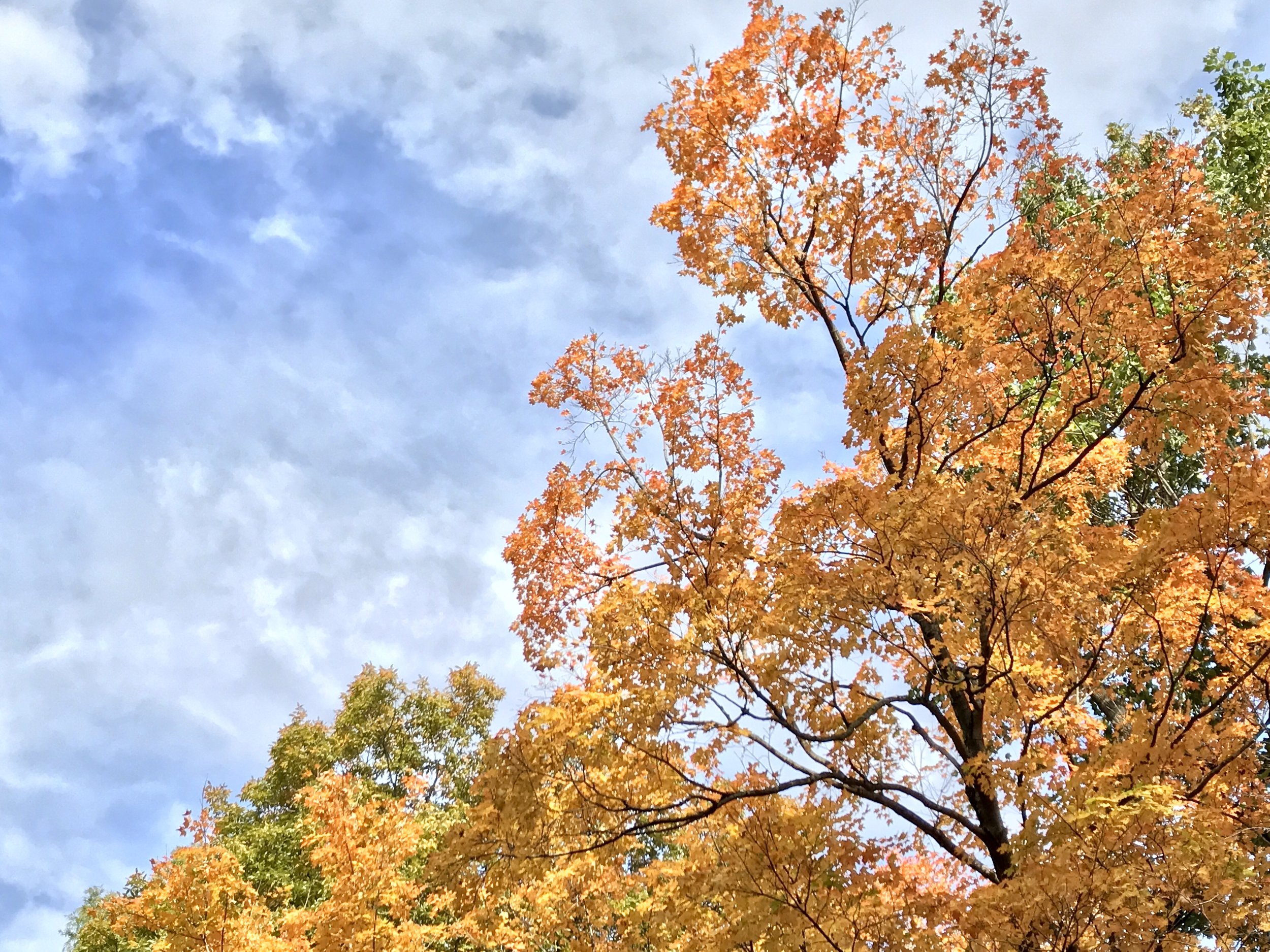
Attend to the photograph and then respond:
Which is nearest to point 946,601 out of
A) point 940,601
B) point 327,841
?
point 940,601

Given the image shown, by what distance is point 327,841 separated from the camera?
422 inches

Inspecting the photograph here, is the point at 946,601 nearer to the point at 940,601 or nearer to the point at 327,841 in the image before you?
the point at 940,601

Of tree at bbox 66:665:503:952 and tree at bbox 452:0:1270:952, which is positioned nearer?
tree at bbox 452:0:1270:952

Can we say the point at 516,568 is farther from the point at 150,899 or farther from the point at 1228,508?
the point at 1228,508

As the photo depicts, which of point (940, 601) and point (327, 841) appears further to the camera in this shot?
point (327, 841)

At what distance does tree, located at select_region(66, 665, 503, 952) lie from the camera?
31.8ft

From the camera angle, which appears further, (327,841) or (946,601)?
(327,841)

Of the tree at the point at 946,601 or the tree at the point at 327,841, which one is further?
the tree at the point at 327,841

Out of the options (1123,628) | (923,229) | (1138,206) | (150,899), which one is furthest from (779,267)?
(150,899)

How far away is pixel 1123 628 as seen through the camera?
628 centimetres

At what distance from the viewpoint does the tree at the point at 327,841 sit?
31.8 feet

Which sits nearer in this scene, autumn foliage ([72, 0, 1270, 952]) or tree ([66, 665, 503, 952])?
autumn foliage ([72, 0, 1270, 952])

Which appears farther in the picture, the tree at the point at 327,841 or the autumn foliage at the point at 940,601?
the tree at the point at 327,841

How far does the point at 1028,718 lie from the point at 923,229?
4.65m
